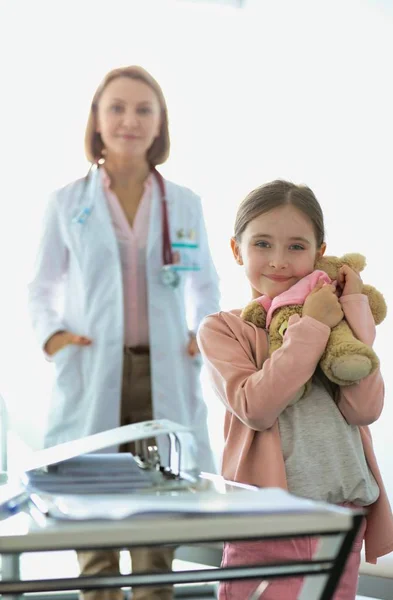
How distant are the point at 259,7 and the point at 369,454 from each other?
96.2 inches

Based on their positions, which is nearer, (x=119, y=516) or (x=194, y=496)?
(x=119, y=516)

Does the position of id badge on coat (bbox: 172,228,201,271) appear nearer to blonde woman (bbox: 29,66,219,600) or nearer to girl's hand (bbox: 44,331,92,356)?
blonde woman (bbox: 29,66,219,600)

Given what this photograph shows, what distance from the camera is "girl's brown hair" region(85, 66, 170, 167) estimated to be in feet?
8.78

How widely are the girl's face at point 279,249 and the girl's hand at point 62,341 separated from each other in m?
1.18

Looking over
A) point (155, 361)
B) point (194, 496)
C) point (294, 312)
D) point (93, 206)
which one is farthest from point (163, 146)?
point (194, 496)

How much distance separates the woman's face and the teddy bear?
127 cm

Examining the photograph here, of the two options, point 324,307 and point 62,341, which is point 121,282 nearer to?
point 62,341

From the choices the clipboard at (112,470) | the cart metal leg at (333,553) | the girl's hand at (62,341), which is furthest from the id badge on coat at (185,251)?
the cart metal leg at (333,553)

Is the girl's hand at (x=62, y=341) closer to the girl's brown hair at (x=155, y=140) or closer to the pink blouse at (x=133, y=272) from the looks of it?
the pink blouse at (x=133, y=272)

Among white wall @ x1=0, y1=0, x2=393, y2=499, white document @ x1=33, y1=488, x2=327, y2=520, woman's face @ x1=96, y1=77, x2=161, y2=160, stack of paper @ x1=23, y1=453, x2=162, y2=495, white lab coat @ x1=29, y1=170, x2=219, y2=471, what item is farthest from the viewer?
white wall @ x1=0, y1=0, x2=393, y2=499

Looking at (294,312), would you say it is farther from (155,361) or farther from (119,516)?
(155,361)

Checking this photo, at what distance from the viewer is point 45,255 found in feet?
8.72

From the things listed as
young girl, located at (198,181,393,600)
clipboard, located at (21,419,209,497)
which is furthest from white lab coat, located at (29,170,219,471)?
clipboard, located at (21,419,209,497)

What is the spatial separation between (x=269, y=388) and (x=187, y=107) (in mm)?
2375
